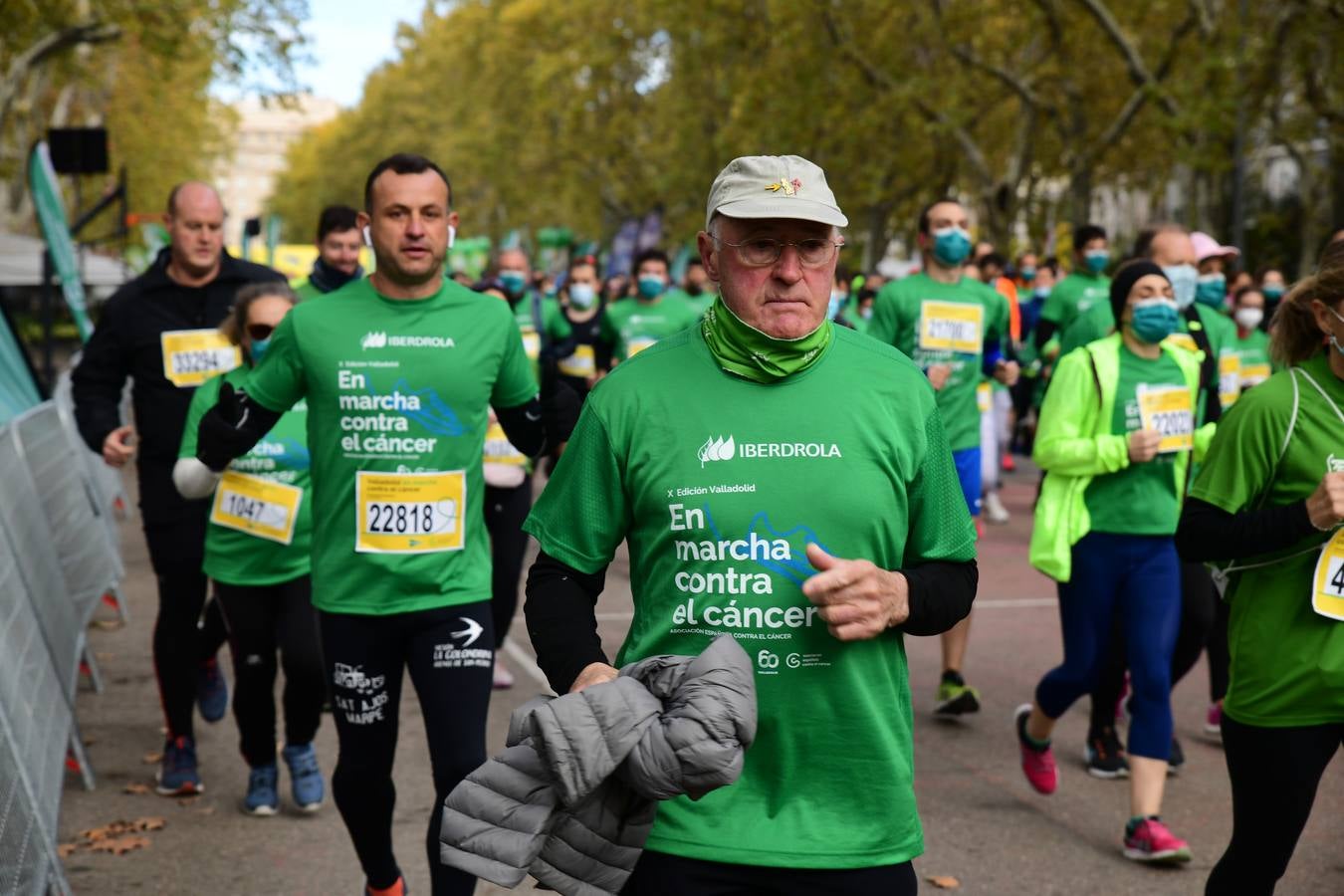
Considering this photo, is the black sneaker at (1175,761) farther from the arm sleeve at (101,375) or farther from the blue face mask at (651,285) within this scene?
the blue face mask at (651,285)

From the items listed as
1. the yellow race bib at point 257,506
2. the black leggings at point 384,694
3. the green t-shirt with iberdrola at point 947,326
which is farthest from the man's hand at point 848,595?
the green t-shirt with iberdrola at point 947,326

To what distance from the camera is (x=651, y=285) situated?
1277 cm

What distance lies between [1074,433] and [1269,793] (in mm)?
2353

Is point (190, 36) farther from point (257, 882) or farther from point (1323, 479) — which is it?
point (1323, 479)

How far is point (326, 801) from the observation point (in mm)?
6629

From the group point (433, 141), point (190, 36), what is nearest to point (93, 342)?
point (190, 36)

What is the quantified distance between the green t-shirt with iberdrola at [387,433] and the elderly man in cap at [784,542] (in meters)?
1.82

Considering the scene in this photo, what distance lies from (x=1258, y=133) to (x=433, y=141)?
4239 centimetres

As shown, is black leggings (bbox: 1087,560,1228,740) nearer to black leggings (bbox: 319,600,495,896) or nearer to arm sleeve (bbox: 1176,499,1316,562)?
arm sleeve (bbox: 1176,499,1316,562)

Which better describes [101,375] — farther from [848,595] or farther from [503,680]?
[848,595]

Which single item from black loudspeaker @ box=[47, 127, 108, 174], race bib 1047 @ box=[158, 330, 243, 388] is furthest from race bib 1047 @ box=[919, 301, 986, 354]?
black loudspeaker @ box=[47, 127, 108, 174]

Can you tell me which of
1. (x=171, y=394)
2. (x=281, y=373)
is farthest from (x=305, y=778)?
(x=281, y=373)

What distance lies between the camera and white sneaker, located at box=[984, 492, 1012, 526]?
1461 centimetres

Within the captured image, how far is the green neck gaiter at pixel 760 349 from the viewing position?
2975 mm
